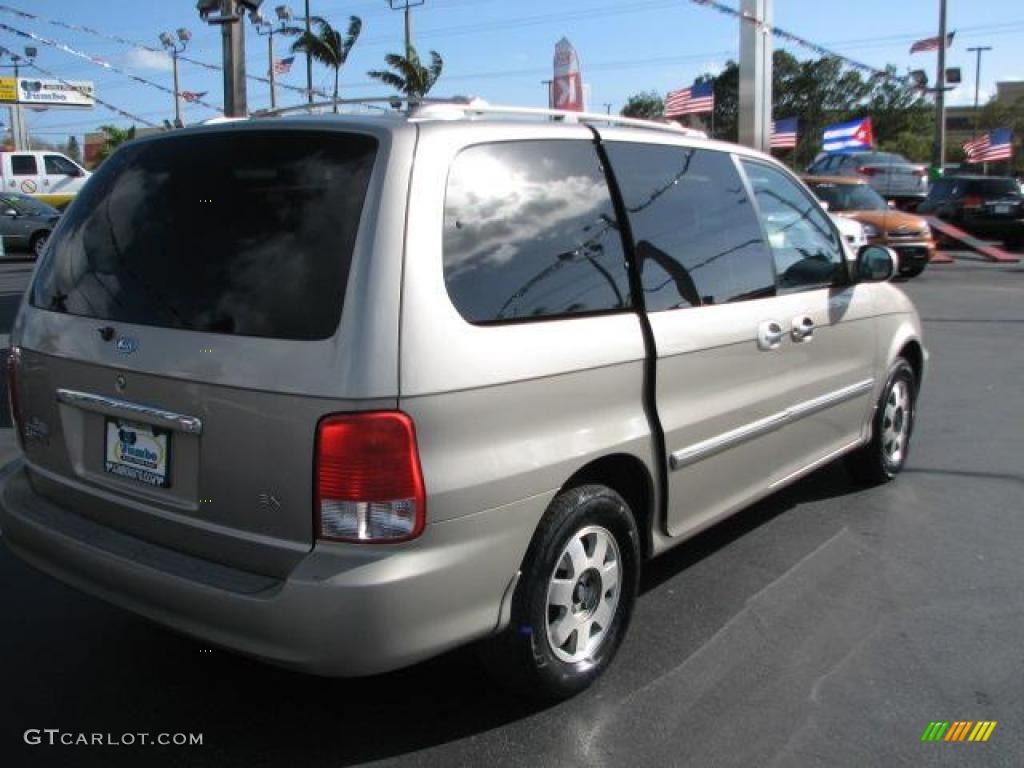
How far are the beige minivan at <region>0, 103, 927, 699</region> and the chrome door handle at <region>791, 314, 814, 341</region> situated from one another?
62cm

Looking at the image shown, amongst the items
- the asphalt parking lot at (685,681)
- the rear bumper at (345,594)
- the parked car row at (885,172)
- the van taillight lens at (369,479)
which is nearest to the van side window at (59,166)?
the parked car row at (885,172)

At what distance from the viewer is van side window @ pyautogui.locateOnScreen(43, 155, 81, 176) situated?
88.8 ft

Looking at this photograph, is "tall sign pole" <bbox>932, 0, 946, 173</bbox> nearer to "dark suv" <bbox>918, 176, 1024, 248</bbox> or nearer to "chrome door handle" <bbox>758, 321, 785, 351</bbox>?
"dark suv" <bbox>918, 176, 1024, 248</bbox>

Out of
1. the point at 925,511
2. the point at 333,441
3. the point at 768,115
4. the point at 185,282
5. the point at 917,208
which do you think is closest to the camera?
the point at 333,441

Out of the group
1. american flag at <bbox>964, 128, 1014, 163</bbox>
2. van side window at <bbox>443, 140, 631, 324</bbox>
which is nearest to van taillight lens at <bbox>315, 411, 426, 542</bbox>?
van side window at <bbox>443, 140, 631, 324</bbox>

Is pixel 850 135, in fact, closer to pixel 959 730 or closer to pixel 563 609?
pixel 959 730

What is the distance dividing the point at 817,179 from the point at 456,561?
15.8 metres

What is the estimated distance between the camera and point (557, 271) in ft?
9.73

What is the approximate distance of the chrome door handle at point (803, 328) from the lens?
13.5 feet

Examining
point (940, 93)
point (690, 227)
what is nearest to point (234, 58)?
point (690, 227)

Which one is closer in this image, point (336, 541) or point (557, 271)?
point (336, 541)

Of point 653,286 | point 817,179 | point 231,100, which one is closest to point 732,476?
point 653,286

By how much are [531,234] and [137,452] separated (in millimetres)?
1347

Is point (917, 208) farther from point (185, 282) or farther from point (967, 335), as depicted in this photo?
point (185, 282)
